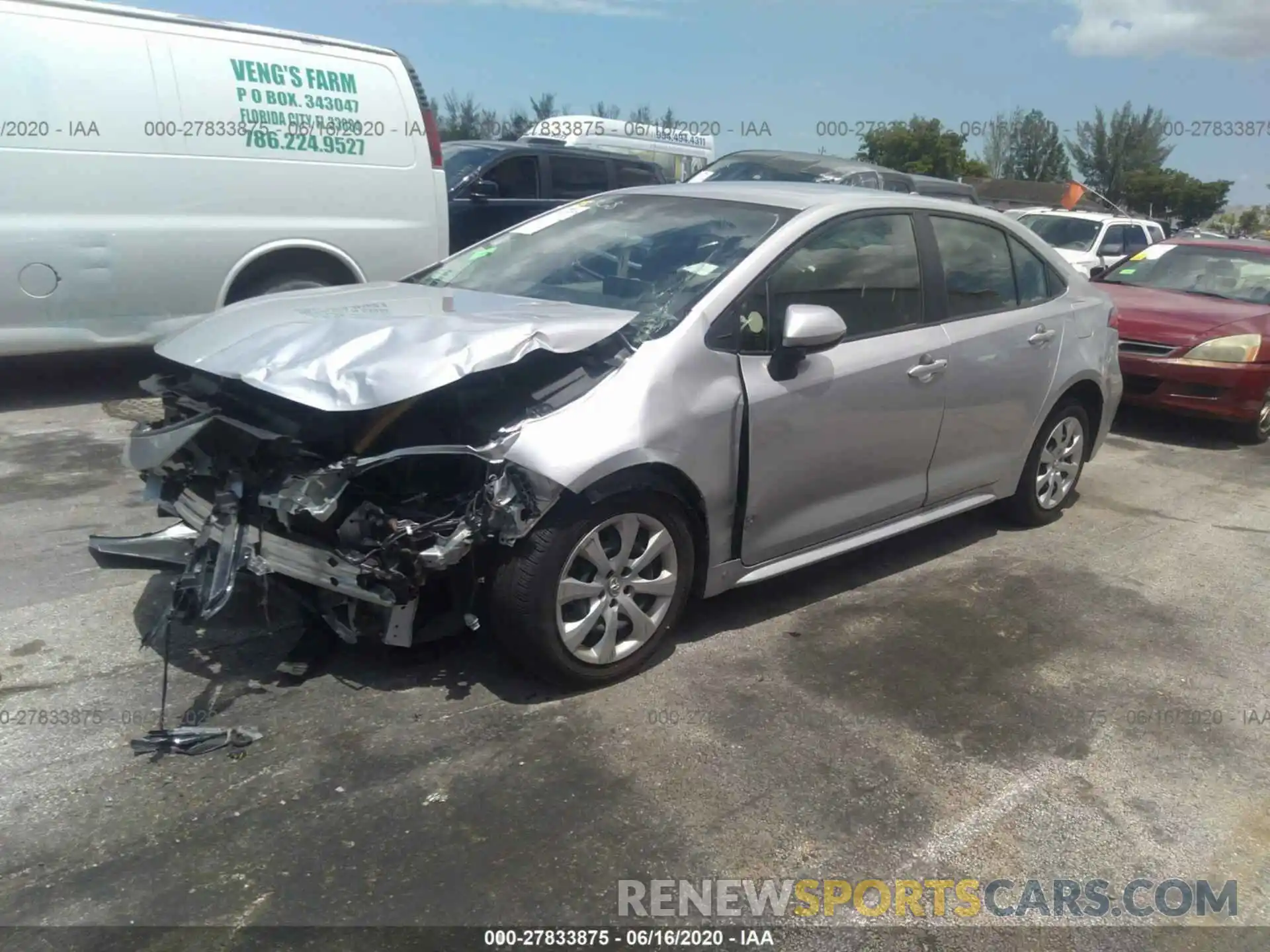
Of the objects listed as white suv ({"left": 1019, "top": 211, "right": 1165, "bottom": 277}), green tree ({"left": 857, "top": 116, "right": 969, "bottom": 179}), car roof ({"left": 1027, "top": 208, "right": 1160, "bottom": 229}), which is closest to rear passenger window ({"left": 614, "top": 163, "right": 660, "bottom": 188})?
white suv ({"left": 1019, "top": 211, "right": 1165, "bottom": 277})

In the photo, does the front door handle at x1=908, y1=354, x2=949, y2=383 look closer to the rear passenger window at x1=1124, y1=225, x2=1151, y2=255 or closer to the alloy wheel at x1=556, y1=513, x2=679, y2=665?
the alloy wheel at x1=556, y1=513, x2=679, y2=665

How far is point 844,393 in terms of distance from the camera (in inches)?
169

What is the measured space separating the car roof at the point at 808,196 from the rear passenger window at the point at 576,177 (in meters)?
5.98

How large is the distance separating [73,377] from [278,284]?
175 centimetres

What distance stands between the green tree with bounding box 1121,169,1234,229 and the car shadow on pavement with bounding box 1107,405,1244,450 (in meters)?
39.5

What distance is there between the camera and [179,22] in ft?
22.7

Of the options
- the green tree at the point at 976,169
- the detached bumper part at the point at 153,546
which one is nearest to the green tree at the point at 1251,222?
the green tree at the point at 976,169

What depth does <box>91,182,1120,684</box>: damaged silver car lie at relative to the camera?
3422mm

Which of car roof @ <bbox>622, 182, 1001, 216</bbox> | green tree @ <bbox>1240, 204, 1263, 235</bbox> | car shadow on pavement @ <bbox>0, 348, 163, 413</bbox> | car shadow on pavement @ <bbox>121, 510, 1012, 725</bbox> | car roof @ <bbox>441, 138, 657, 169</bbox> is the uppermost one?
car roof @ <bbox>622, 182, 1001, 216</bbox>

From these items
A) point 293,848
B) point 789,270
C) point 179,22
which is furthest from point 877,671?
point 179,22

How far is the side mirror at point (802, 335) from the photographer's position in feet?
12.9

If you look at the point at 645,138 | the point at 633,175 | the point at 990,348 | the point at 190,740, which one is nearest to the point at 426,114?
the point at 633,175

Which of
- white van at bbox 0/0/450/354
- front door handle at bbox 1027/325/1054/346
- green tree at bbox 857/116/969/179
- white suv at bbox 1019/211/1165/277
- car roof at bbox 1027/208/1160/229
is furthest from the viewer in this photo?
green tree at bbox 857/116/969/179

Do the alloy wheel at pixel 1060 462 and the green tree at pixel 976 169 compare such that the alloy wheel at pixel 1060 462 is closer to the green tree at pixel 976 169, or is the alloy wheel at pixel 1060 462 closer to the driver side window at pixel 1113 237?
the driver side window at pixel 1113 237
